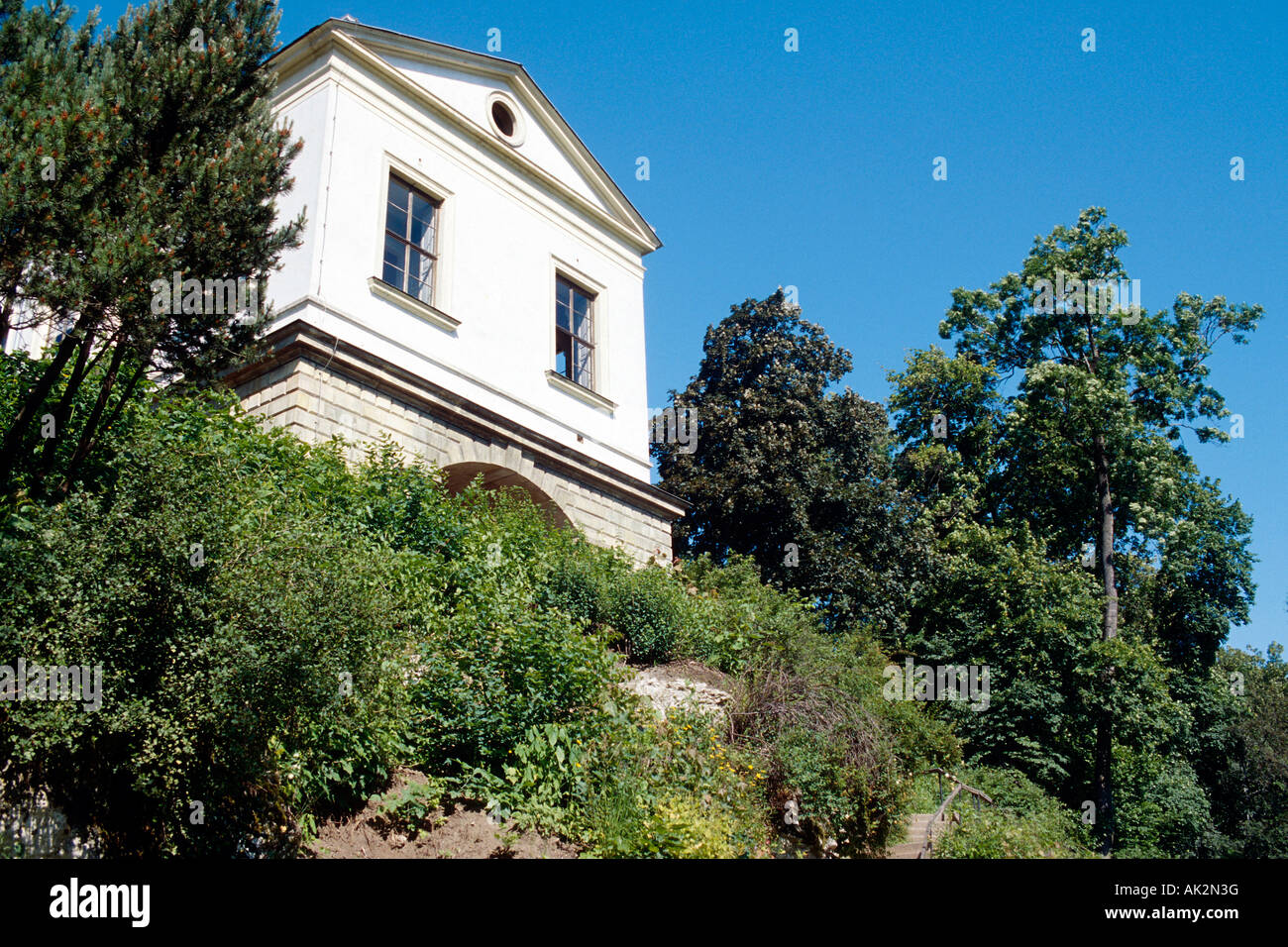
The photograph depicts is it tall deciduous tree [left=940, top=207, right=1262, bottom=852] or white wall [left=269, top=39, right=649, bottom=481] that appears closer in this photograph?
white wall [left=269, top=39, right=649, bottom=481]

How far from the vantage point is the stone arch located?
15.7 metres

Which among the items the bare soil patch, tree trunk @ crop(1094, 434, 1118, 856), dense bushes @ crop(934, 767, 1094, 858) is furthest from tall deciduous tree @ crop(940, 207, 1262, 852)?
the bare soil patch

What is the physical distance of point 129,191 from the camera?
8508 millimetres

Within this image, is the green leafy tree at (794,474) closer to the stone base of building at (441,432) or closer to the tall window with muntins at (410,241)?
the stone base of building at (441,432)

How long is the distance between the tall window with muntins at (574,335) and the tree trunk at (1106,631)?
37.8 feet

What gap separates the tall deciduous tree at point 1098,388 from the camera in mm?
24219

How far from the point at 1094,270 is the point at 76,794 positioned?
24667mm

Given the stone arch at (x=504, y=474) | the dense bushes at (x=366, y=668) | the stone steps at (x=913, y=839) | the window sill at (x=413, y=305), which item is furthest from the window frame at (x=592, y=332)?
the stone steps at (x=913, y=839)

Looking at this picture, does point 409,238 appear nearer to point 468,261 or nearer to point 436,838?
point 468,261

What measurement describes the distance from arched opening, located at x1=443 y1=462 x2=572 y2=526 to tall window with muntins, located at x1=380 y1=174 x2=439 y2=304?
2.58 metres

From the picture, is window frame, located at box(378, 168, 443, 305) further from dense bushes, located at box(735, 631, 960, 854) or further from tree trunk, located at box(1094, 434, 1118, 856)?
tree trunk, located at box(1094, 434, 1118, 856)

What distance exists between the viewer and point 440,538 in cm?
1216

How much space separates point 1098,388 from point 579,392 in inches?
491
